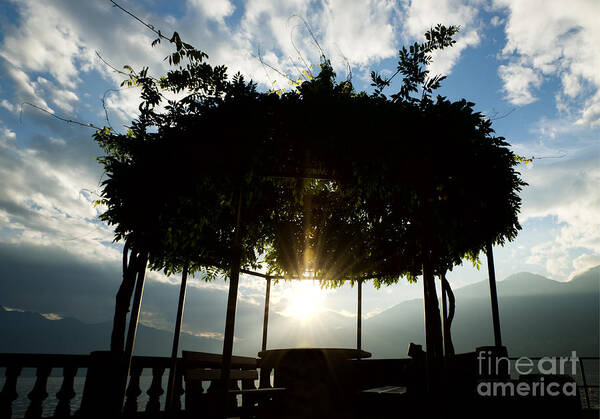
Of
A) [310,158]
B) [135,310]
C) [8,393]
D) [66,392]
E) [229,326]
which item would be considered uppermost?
[310,158]

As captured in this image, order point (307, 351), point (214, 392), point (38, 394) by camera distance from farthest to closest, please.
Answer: point (307, 351) → point (214, 392) → point (38, 394)

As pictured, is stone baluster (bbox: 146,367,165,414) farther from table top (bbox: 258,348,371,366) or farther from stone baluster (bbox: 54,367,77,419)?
table top (bbox: 258,348,371,366)

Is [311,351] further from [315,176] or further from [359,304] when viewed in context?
[359,304]

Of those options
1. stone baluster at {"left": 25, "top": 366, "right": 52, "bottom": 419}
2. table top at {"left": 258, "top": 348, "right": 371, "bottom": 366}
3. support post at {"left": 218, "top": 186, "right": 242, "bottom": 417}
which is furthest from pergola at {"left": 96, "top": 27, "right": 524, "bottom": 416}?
table top at {"left": 258, "top": 348, "right": 371, "bottom": 366}

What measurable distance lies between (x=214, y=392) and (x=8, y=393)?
97.3 inches

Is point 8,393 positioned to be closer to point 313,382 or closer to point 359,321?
point 313,382

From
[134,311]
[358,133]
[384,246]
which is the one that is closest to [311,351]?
[134,311]

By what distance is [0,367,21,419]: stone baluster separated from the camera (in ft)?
13.7

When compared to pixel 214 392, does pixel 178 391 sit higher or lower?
lower

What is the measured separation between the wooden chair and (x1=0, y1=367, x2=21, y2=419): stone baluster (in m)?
1.95

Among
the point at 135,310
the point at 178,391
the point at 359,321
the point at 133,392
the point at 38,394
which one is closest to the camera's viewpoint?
the point at 38,394

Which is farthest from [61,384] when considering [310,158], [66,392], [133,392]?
[310,158]

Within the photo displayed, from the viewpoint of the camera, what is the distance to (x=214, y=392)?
520cm

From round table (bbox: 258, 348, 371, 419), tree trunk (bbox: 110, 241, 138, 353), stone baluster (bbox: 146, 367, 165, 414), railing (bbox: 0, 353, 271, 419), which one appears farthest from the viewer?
round table (bbox: 258, 348, 371, 419)
